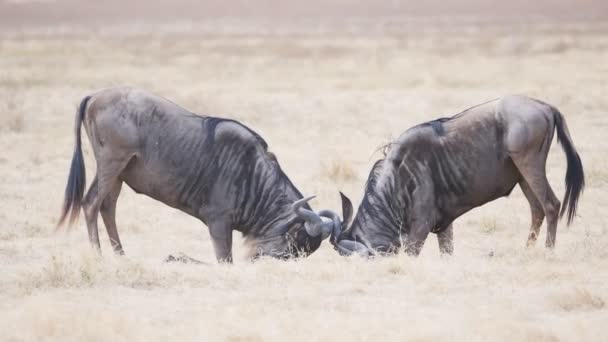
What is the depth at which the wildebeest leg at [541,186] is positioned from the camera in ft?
23.5

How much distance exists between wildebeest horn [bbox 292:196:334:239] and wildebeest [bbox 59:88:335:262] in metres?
0.19

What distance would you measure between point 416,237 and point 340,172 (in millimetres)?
3461

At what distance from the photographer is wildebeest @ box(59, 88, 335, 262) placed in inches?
287

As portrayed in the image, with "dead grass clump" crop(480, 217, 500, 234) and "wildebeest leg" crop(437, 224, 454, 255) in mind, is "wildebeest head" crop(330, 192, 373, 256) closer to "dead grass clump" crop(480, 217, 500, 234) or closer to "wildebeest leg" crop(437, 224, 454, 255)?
"wildebeest leg" crop(437, 224, 454, 255)

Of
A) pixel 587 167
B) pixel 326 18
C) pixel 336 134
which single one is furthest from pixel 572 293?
pixel 326 18

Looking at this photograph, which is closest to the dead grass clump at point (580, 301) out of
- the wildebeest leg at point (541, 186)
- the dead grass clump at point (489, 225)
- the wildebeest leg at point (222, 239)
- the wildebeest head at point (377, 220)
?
the wildebeest leg at point (541, 186)

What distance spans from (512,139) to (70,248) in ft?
12.4

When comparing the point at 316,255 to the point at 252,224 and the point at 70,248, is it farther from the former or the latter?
the point at 70,248

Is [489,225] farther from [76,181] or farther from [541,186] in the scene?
[76,181]

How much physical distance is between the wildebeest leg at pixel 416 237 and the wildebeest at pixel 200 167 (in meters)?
0.69

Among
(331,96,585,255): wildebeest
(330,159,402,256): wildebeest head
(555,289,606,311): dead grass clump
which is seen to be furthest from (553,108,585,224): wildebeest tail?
(555,289,606,311): dead grass clump

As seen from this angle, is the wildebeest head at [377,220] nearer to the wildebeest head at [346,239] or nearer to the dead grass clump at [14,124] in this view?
the wildebeest head at [346,239]

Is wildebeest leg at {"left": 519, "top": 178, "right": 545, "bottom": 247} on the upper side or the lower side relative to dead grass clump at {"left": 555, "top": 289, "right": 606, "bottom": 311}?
lower

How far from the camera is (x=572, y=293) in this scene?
5.52 meters
